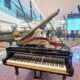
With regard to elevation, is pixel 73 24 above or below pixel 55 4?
below

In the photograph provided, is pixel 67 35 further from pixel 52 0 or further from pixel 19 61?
pixel 19 61

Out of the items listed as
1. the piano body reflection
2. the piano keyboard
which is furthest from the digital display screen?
the piano keyboard

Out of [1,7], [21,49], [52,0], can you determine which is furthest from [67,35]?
[21,49]

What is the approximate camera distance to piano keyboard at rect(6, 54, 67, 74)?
Answer: 1803 mm

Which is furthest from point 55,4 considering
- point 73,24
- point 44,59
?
point 44,59

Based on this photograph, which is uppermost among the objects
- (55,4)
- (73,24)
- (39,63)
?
(55,4)

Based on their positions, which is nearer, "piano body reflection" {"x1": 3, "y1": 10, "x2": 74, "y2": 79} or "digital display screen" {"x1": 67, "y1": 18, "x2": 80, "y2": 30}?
"piano body reflection" {"x1": 3, "y1": 10, "x2": 74, "y2": 79}

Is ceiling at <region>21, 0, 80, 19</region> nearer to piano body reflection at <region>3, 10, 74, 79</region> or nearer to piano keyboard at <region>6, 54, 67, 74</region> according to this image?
piano body reflection at <region>3, 10, 74, 79</region>

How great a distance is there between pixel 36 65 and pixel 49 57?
9.8 inches

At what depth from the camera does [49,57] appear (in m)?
2.00

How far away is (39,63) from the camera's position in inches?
77.0

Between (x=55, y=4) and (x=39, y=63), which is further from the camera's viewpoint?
(x=55, y=4)

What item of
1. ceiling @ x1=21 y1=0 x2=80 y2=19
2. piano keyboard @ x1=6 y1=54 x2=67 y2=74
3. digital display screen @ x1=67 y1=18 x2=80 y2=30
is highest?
ceiling @ x1=21 y1=0 x2=80 y2=19

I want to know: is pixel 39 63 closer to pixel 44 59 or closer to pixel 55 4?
pixel 44 59
